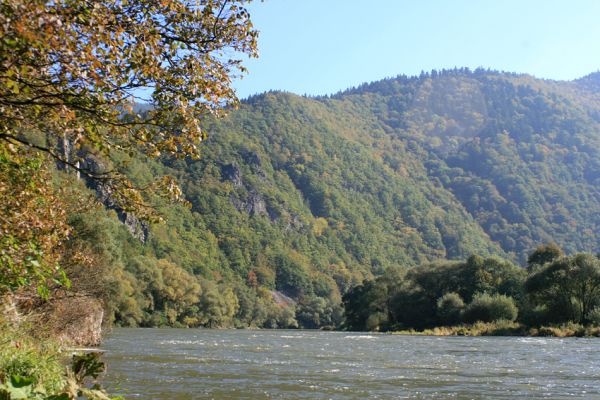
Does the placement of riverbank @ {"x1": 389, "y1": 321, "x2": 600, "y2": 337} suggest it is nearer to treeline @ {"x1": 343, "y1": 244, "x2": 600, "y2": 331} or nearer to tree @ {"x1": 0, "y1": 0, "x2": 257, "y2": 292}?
treeline @ {"x1": 343, "y1": 244, "x2": 600, "y2": 331}

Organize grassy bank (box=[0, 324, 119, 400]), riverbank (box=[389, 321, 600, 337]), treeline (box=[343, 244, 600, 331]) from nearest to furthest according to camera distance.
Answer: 1. grassy bank (box=[0, 324, 119, 400])
2. riverbank (box=[389, 321, 600, 337])
3. treeline (box=[343, 244, 600, 331])

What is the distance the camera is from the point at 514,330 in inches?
2859

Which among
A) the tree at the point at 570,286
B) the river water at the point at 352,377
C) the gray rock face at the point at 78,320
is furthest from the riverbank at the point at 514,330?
the gray rock face at the point at 78,320

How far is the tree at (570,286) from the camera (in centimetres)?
7250

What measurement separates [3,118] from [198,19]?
11.1 feet

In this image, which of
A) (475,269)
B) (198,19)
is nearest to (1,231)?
(198,19)

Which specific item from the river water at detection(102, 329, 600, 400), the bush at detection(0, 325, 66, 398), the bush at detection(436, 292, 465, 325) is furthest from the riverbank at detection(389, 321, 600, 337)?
the bush at detection(0, 325, 66, 398)

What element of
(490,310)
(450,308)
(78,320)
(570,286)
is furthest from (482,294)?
(78,320)

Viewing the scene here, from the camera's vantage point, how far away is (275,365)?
28.0 m

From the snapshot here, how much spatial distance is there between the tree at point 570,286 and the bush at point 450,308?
13.4 meters

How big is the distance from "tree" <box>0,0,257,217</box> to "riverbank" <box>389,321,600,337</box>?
64.1m

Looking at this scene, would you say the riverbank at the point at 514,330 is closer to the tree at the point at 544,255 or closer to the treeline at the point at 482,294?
the treeline at the point at 482,294

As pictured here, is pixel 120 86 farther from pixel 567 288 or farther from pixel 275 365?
pixel 567 288

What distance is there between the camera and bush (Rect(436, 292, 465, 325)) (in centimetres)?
8891
